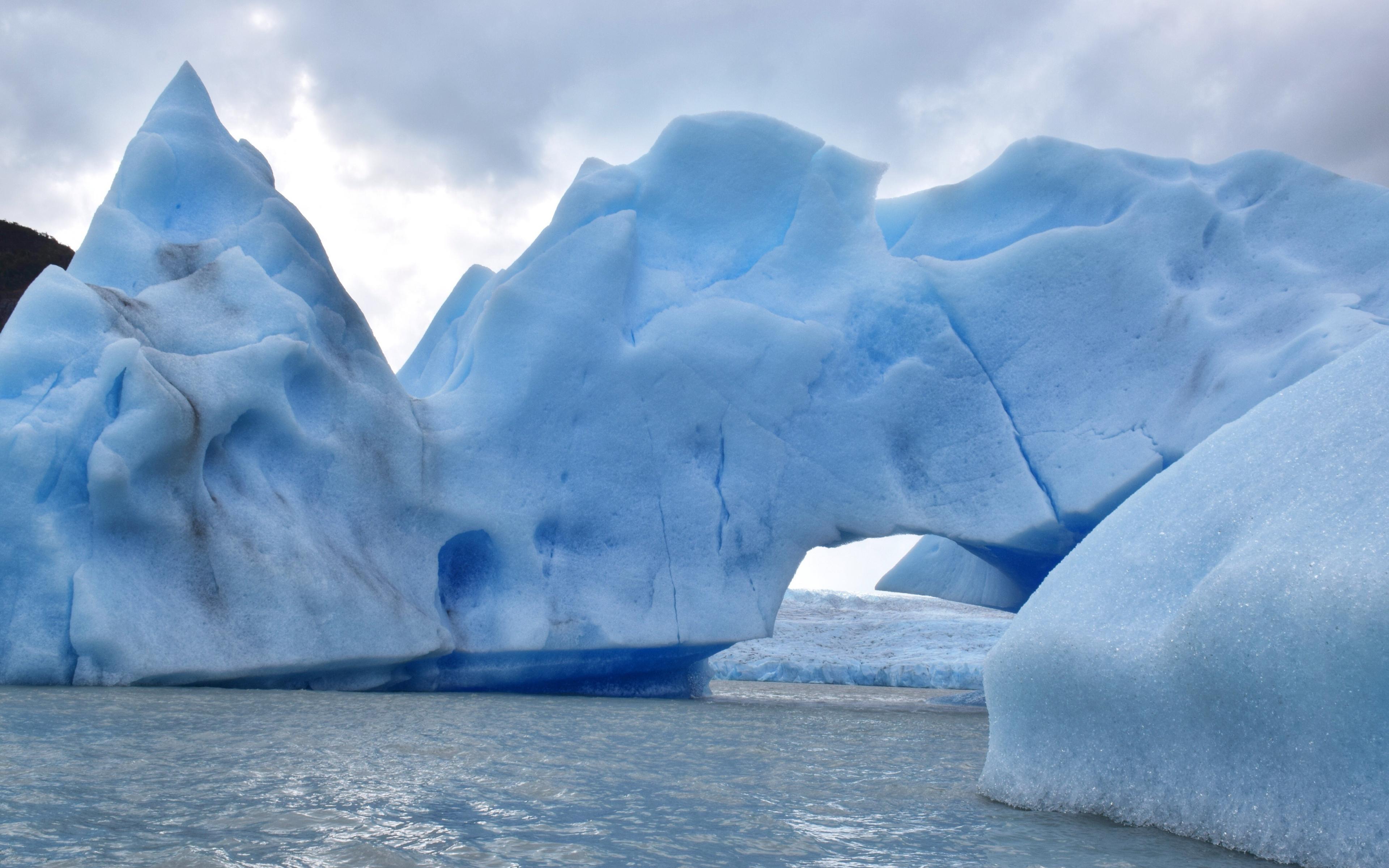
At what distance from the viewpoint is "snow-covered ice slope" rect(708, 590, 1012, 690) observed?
46.7ft

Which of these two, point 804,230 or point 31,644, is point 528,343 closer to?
point 804,230

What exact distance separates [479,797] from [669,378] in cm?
574

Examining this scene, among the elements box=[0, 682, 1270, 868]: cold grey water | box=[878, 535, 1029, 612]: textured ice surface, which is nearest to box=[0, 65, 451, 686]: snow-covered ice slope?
box=[0, 682, 1270, 868]: cold grey water

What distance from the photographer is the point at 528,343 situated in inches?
328

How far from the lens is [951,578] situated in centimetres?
1180

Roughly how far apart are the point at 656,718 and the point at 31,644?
11.9ft

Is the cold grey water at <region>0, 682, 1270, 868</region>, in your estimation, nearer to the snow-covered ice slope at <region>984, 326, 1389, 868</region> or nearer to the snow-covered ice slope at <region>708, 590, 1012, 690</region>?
the snow-covered ice slope at <region>984, 326, 1389, 868</region>

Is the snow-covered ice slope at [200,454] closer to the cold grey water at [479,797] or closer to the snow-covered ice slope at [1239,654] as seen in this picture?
the cold grey water at [479,797]

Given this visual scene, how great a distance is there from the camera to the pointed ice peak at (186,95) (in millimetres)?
8422

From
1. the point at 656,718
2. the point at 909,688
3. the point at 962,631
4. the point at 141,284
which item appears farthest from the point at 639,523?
the point at 962,631

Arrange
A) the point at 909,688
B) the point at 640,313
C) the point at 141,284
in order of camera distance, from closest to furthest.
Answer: the point at 141,284, the point at 640,313, the point at 909,688

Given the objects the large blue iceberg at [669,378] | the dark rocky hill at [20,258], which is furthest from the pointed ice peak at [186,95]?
the dark rocky hill at [20,258]

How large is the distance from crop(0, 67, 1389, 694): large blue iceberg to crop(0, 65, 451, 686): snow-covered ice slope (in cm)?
3

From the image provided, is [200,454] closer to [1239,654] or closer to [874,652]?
[1239,654]
